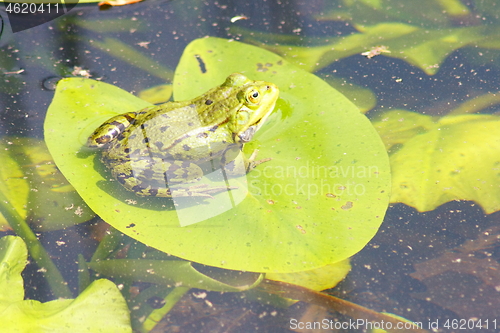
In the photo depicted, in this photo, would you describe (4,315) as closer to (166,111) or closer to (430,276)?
(166,111)

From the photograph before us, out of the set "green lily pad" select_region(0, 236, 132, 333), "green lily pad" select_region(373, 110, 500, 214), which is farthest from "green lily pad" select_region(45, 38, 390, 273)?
"green lily pad" select_region(0, 236, 132, 333)

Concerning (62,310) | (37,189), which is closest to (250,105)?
(37,189)

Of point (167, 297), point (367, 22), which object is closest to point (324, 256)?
point (167, 297)

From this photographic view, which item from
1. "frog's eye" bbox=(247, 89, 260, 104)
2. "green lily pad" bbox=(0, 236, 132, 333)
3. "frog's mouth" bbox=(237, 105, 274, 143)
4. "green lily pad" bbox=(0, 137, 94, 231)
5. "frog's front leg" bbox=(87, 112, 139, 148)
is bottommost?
"green lily pad" bbox=(0, 236, 132, 333)

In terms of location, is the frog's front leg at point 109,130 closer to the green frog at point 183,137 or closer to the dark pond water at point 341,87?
the green frog at point 183,137

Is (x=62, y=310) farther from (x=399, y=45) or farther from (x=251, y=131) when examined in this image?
(x=399, y=45)

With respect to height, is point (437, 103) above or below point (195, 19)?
below

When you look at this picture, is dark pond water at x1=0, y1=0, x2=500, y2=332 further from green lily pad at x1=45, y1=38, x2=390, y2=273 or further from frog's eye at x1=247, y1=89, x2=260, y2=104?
frog's eye at x1=247, y1=89, x2=260, y2=104
